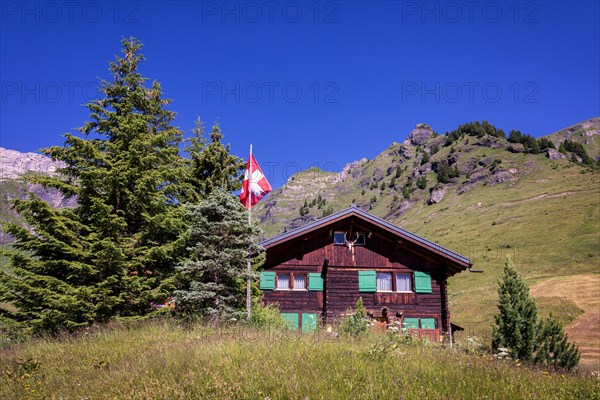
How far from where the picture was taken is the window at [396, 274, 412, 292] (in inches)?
1030

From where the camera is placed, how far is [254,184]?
60.2ft

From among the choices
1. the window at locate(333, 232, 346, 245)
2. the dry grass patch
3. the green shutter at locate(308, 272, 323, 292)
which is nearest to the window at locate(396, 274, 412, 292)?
the window at locate(333, 232, 346, 245)

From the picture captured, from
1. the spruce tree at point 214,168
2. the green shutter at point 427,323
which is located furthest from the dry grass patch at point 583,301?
the spruce tree at point 214,168

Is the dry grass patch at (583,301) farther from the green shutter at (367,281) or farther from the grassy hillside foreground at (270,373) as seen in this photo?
the grassy hillside foreground at (270,373)

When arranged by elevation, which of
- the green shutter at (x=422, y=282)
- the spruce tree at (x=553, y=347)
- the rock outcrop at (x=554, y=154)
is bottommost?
the spruce tree at (x=553, y=347)

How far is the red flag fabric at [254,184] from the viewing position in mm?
18266

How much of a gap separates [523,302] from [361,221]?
12003 millimetres

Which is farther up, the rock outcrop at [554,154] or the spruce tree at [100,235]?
the rock outcrop at [554,154]

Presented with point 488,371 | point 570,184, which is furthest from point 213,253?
point 570,184

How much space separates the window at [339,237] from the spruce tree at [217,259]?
31.7ft

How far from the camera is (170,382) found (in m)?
6.68

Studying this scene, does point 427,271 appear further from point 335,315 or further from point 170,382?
point 170,382

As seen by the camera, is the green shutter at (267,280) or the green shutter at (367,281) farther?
the green shutter at (367,281)

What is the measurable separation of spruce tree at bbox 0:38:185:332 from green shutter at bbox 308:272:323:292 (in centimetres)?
949
